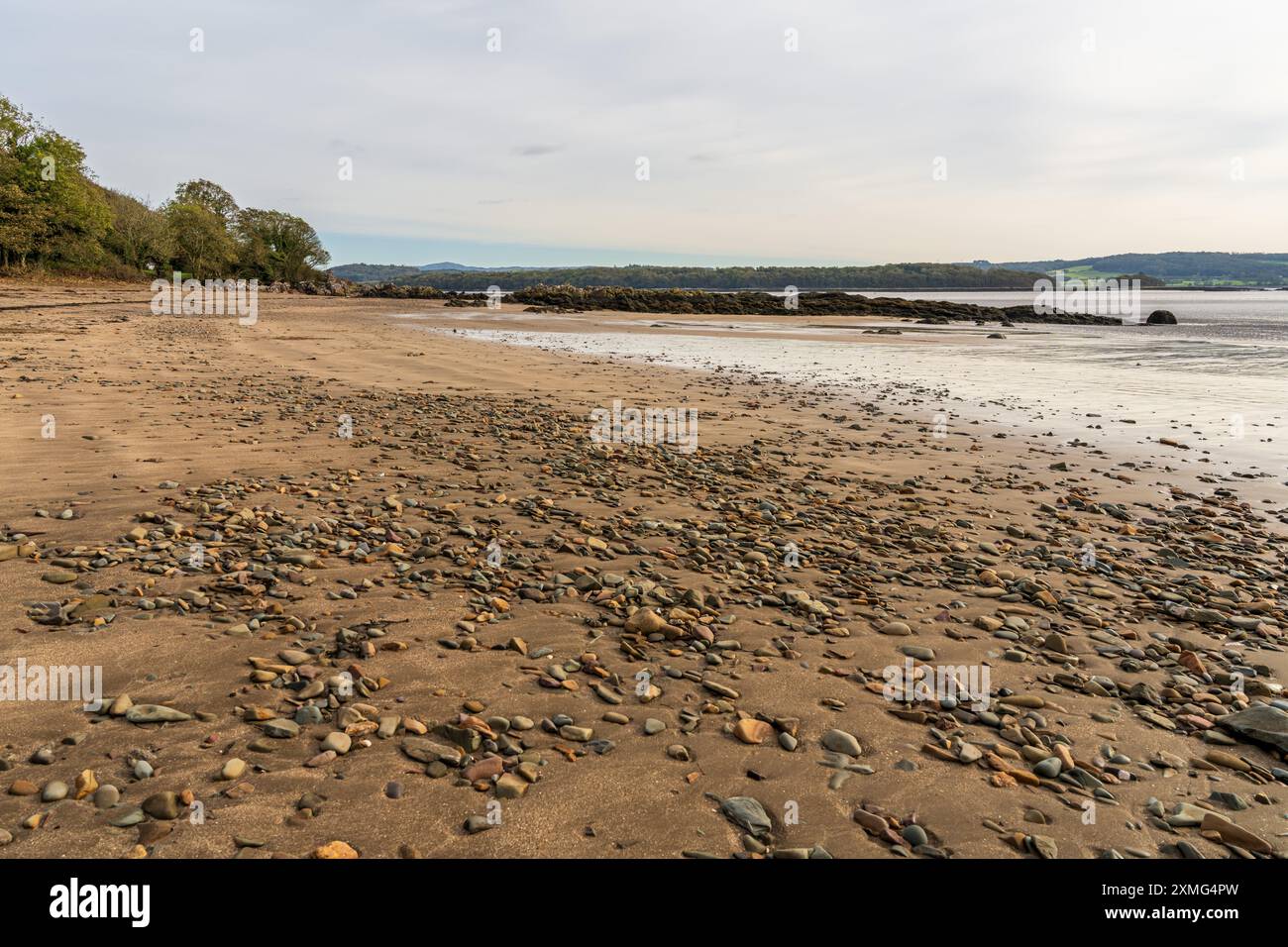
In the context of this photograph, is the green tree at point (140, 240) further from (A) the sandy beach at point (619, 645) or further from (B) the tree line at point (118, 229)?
(A) the sandy beach at point (619, 645)

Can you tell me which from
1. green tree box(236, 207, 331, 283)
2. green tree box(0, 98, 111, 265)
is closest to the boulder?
green tree box(0, 98, 111, 265)

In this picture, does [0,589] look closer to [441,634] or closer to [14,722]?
[14,722]

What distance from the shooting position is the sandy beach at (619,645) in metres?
4.07

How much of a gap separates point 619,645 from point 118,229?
109817mm

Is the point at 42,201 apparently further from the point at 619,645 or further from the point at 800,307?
the point at 619,645

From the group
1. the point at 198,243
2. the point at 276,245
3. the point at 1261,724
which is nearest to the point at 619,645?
the point at 1261,724

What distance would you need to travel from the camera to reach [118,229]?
88.4 metres

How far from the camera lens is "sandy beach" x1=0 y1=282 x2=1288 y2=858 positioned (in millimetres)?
4070

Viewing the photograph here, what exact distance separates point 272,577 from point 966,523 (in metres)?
8.61

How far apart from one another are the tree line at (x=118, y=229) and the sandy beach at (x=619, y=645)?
236ft

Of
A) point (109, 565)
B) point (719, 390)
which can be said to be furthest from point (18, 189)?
point (109, 565)

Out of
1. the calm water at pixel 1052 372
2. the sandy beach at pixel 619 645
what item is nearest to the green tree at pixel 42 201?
the calm water at pixel 1052 372

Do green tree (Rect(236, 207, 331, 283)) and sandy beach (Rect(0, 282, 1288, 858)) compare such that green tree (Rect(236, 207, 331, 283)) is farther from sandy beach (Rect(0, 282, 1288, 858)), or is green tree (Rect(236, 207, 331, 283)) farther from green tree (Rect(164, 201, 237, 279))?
sandy beach (Rect(0, 282, 1288, 858))

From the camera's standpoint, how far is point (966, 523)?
981 cm
